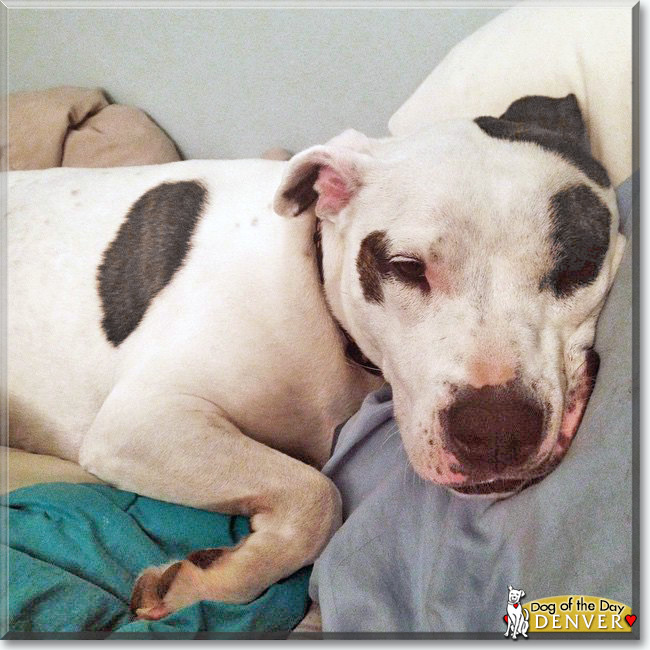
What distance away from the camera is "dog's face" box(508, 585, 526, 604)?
102 centimetres

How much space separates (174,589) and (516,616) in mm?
688

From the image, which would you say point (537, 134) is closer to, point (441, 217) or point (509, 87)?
point (441, 217)

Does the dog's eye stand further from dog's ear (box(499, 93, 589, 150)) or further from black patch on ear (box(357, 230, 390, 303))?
dog's ear (box(499, 93, 589, 150))

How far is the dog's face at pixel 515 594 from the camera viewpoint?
1.02 m

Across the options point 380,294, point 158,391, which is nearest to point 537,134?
point 380,294

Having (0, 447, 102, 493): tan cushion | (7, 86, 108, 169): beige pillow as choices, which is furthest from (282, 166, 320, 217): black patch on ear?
(7, 86, 108, 169): beige pillow

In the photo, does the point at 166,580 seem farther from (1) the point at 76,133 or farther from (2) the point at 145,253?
(1) the point at 76,133

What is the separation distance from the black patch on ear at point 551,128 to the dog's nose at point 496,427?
574 mm

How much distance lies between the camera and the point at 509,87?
6.04 ft

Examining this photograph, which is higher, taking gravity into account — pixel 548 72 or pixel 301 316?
pixel 548 72

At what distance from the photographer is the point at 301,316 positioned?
1.59 metres

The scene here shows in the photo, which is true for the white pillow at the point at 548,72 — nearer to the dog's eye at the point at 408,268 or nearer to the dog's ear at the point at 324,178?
the dog's ear at the point at 324,178

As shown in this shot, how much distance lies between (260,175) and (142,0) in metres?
1.23

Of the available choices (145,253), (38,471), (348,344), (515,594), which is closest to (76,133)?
(145,253)
